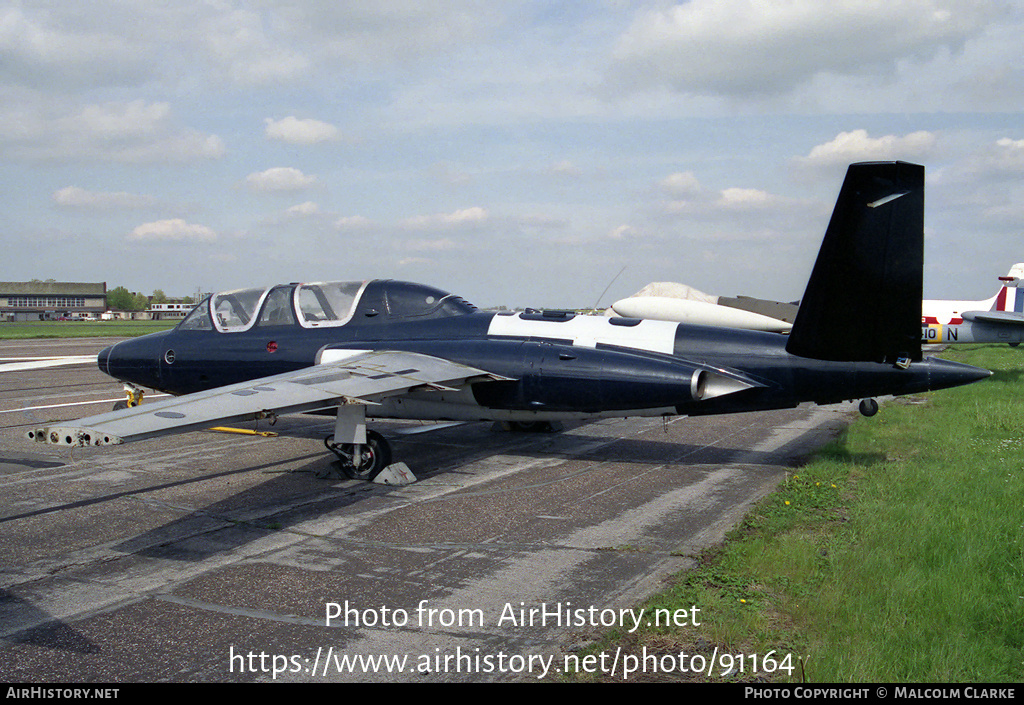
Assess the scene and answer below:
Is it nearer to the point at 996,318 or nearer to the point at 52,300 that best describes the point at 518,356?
the point at 996,318

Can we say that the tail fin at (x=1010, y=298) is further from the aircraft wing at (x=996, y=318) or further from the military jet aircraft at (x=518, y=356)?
the military jet aircraft at (x=518, y=356)

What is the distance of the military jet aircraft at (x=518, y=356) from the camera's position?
802 cm

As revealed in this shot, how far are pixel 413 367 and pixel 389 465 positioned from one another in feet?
4.53

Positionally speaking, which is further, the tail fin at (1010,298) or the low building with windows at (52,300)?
the low building with windows at (52,300)

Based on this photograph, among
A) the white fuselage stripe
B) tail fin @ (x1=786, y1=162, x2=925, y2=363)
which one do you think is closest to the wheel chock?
the white fuselage stripe

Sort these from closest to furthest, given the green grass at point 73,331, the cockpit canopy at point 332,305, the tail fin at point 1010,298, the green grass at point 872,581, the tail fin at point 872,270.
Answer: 1. the green grass at point 872,581
2. the tail fin at point 872,270
3. the cockpit canopy at point 332,305
4. the tail fin at point 1010,298
5. the green grass at point 73,331

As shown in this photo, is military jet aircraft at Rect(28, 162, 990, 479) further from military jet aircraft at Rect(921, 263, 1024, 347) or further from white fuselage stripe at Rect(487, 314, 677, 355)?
military jet aircraft at Rect(921, 263, 1024, 347)

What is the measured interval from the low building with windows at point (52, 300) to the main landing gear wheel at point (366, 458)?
140843mm

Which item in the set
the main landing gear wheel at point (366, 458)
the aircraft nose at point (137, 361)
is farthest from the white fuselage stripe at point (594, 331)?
the aircraft nose at point (137, 361)

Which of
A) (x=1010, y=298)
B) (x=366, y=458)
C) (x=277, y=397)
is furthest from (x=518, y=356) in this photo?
(x=1010, y=298)

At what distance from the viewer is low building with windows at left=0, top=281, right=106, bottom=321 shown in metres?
133

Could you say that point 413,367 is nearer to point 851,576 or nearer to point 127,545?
point 127,545

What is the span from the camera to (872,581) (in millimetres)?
5684
